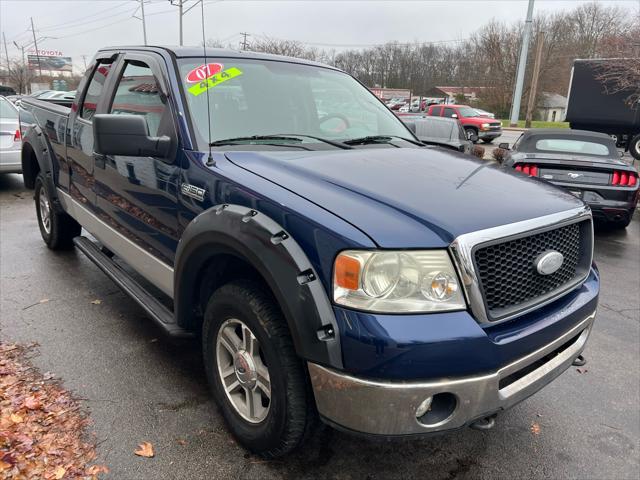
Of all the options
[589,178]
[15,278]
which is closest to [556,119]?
[589,178]

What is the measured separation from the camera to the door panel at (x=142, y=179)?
2834mm

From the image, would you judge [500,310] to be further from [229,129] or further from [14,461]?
[14,461]

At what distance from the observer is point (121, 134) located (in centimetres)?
257

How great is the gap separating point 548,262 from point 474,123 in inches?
957

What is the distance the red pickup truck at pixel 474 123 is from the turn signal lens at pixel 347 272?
77.7 feet

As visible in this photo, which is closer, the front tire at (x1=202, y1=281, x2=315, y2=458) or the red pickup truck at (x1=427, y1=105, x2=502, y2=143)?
the front tire at (x1=202, y1=281, x2=315, y2=458)

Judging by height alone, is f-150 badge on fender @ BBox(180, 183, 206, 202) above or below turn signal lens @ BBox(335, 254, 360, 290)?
above

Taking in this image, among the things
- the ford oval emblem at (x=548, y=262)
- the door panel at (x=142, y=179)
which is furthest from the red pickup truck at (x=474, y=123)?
the ford oval emblem at (x=548, y=262)

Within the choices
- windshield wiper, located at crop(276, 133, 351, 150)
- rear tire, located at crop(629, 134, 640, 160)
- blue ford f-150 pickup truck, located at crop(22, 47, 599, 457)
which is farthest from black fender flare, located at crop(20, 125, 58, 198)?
rear tire, located at crop(629, 134, 640, 160)

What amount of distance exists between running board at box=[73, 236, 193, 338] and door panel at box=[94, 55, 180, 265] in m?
0.31

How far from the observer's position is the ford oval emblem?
85.3 inches

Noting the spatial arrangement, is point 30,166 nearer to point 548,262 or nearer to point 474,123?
point 548,262

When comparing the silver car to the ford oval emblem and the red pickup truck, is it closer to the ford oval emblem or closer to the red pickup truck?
the ford oval emblem

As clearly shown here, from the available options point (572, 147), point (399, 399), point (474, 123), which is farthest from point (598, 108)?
point (399, 399)
